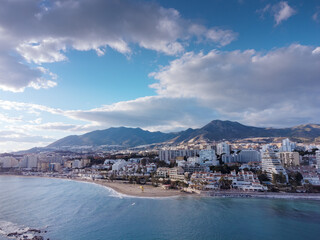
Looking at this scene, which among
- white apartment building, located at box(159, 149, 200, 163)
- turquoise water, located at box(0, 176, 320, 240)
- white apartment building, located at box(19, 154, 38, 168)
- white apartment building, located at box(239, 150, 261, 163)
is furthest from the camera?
white apartment building, located at box(19, 154, 38, 168)

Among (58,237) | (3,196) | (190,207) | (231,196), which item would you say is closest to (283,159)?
(231,196)

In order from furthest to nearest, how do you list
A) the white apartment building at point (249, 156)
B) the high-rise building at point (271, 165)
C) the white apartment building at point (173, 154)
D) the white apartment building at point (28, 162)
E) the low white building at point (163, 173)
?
the white apartment building at point (28, 162), the white apartment building at point (173, 154), the white apartment building at point (249, 156), the low white building at point (163, 173), the high-rise building at point (271, 165)

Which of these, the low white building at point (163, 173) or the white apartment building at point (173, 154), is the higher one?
the white apartment building at point (173, 154)

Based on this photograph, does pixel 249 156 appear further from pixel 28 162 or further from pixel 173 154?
pixel 28 162

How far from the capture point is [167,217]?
21.9m

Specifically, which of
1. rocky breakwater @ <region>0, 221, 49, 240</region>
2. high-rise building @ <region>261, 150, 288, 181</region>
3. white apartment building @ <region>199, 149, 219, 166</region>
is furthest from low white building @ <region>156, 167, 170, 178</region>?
rocky breakwater @ <region>0, 221, 49, 240</region>

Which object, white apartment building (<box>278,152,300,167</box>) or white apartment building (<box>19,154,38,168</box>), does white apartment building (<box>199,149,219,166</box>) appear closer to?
white apartment building (<box>278,152,300,167</box>)

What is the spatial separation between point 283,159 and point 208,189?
2800 centimetres

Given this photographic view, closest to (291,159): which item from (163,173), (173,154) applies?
(163,173)

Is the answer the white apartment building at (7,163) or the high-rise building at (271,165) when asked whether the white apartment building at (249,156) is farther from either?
the white apartment building at (7,163)

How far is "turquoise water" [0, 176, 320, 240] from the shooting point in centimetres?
1780

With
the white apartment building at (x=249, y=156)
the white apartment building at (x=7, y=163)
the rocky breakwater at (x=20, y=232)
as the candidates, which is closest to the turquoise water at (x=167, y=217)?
the rocky breakwater at (x=20, y=232)

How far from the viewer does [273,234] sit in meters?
17.7

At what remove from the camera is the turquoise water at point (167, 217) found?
1780cm
